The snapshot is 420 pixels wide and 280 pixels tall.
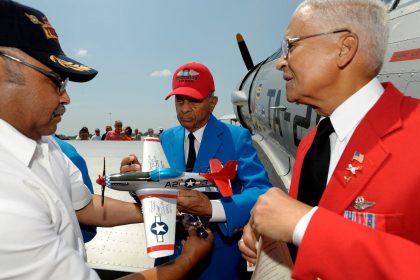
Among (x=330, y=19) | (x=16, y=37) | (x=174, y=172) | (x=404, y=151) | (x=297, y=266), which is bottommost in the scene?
(x=174, y=172)

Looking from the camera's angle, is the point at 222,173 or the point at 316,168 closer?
the point at 316,168

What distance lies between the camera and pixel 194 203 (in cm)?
269

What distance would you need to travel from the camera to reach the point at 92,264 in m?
4.19

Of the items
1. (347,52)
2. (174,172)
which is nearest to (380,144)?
(347,52)

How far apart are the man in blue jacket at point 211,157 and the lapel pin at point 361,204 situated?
1388mm

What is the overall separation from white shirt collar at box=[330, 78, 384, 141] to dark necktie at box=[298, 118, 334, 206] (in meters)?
0.17

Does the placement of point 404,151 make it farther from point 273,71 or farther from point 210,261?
point 273,71

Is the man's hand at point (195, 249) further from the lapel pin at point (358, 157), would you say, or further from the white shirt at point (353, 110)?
the lapel pin at point (358, 157)

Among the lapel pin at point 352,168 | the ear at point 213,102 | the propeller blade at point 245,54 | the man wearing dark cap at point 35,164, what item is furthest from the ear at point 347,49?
the propeller blade at point 245,54

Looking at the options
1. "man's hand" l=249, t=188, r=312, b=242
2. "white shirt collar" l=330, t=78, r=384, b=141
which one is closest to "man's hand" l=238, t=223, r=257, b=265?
"man's hand" l=249, t=188, r=312, b=242

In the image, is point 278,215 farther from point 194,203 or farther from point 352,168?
point 194,203

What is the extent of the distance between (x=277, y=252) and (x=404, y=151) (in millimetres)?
687

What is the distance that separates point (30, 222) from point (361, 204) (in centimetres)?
136

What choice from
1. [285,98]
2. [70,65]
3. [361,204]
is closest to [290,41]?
[361,204]
